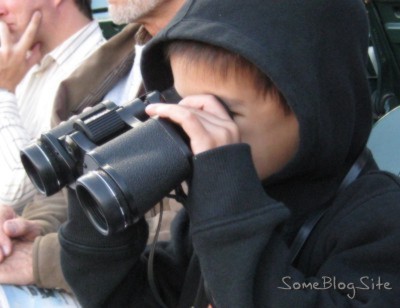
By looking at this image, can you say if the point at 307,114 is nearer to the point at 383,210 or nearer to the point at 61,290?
the point at 383,210

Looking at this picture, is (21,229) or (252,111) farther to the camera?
(21,229)

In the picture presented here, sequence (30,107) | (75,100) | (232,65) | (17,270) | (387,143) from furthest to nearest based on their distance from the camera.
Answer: (30,107) → (75,100) → (387,143) → (17,270) → (232,65)

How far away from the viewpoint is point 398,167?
1.94m

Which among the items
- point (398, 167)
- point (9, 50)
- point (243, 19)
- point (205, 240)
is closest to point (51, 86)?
point (9, 50)

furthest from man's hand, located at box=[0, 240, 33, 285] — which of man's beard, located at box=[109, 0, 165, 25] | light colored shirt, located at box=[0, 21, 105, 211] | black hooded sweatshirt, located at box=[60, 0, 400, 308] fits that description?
man's beard, located at box=[109, 0, 165, 25]

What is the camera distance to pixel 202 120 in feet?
3.57

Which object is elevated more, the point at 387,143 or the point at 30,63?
the point at 30,63

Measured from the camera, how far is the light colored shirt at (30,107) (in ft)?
7.12

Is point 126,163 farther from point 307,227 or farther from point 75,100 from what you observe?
point 75,100

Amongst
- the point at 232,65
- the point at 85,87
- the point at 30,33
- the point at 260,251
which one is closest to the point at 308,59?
the point at 232,65

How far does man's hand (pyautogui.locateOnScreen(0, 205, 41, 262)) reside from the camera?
5.69ft

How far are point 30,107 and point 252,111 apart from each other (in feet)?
5.18

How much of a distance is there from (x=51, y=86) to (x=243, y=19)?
4.80 feet

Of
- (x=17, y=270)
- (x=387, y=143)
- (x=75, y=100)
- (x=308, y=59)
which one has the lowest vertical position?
(x=387, y=143)
